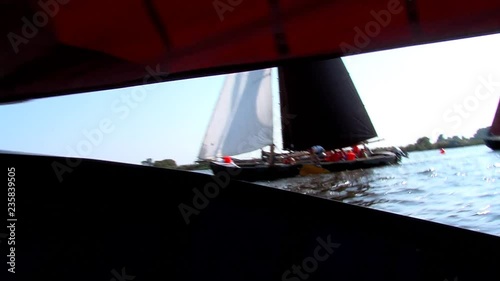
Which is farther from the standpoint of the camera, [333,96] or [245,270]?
[333,96]

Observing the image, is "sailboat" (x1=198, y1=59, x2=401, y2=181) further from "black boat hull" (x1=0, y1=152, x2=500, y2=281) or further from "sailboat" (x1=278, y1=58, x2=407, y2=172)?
"black boat hull" (x1=0, y1=152, x2=500, y2=281)

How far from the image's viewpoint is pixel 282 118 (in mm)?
25125

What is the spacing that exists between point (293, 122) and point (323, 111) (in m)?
1.67

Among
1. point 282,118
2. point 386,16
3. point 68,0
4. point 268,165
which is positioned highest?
point 282,118

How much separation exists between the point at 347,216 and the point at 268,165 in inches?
979

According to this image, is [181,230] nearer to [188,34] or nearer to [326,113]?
[188,34]

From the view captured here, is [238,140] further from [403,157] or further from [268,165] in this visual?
[403,157]

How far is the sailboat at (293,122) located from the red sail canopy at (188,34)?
21.0 metres

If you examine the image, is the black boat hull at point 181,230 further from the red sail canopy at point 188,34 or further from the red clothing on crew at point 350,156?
the red clothing on crew at point 350,156

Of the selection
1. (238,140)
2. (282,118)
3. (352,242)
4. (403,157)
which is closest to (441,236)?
(352,242)

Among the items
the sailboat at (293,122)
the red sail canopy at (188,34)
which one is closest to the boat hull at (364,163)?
the sailboat at (293,122)

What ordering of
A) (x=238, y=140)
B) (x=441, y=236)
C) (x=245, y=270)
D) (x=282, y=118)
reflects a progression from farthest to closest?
(x=238, y=140), (x=282, y=118), (x=245, y=270), (x=441, y=236)

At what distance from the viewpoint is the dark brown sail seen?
79.3 ft

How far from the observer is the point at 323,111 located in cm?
2514
